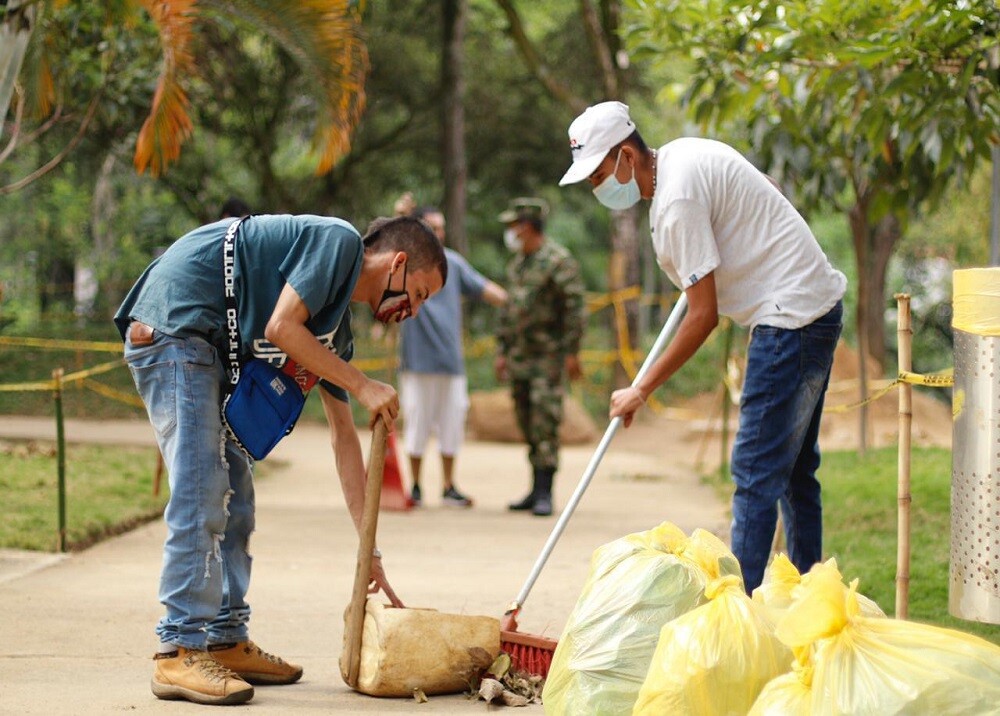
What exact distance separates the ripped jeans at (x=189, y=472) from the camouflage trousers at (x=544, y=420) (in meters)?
4.64

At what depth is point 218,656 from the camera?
4078mm

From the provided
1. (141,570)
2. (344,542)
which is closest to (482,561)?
(344,542)

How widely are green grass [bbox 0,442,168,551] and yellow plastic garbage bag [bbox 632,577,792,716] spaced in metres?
4.33

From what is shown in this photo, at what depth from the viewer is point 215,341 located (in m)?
3.93

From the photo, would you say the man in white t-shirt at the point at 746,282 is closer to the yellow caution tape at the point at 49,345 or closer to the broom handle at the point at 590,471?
the broom handle at the point at 590,471

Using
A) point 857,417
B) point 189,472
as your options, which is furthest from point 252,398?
point 857,417

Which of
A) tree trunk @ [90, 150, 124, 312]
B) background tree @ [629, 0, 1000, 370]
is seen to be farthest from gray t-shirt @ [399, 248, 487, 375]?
tree trunk @ [90, 150, 124, 312]

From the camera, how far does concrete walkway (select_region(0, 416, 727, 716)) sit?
157 inches

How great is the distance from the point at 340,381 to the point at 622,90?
12.7 metres

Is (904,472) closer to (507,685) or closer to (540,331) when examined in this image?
(507,685)

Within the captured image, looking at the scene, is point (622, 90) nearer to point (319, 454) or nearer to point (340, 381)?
point (319, 454)

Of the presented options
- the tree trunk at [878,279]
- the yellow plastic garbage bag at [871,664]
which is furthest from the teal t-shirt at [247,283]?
the tree trunk at [878,279]

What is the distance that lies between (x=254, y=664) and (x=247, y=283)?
122cm

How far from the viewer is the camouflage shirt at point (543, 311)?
27.7 ft
